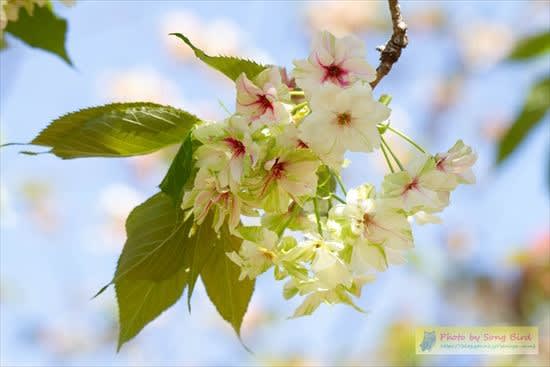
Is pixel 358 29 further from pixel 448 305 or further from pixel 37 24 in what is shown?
pixel 37 24

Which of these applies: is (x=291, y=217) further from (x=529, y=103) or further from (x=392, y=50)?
(x=529, y=103)

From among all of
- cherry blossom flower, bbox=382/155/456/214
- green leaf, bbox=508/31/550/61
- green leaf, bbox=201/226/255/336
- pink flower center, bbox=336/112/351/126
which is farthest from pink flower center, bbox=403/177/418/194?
green leaf, bbox=508/31/550/61

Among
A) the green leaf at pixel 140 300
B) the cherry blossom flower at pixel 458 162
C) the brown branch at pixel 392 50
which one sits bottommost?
the green leaf at pixel 140 300

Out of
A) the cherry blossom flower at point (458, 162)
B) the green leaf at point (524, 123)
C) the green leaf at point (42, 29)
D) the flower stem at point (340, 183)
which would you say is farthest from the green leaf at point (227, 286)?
the green leaf at point (42, 29)

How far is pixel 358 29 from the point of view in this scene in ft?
13.2

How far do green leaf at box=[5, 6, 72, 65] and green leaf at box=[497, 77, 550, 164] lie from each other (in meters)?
0.66

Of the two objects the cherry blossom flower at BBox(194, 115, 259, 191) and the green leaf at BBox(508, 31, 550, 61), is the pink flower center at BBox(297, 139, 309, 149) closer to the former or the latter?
the cherry blossom flower at BBox(194, 115, 259, 191)

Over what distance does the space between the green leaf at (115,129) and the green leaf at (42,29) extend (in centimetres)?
41

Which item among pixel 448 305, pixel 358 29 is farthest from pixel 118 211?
pixel 448 305

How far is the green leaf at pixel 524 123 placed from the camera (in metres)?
0.95

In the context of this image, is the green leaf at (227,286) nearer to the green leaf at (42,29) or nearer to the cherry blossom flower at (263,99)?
the cherry blossom flower at (263,99)

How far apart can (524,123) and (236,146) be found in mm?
433

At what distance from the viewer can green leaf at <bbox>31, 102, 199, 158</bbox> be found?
2.56 feet

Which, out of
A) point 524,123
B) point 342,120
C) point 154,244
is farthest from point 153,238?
point 524,123
